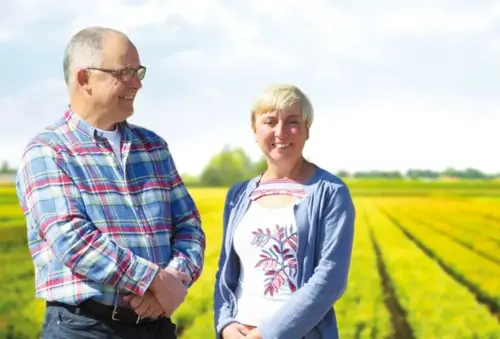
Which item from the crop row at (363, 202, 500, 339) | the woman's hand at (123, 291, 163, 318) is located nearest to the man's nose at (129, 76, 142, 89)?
the woman's hand at (123, 291, 163, 318)

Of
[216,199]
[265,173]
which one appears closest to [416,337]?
[216,199]

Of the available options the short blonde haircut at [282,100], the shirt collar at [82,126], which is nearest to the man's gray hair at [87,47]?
the shirt collar at [82,126]

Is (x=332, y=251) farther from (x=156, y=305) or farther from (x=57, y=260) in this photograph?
(x=57, y=260)

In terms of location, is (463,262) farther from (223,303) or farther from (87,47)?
(87,47)

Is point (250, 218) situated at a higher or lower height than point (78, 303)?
higher

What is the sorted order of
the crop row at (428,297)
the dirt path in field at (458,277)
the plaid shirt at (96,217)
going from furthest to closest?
1. the dirt path in field at (458,277)
2. the crop row at (428,297)
3. the plaid shirt at (96,217)

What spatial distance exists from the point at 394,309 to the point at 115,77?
7073mm

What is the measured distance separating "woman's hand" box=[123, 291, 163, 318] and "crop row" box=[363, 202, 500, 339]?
19.8ft

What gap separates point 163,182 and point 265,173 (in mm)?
329

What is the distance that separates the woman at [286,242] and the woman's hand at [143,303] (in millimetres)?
256

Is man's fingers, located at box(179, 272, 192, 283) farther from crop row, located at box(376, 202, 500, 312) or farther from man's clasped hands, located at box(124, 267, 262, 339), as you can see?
crop row, located at box(376, 202, 500, 312)

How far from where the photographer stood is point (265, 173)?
2.39 m

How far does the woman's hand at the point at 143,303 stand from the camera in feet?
6.86

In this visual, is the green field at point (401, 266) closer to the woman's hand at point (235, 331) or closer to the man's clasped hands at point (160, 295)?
the woman's hand at point (235, 331)
